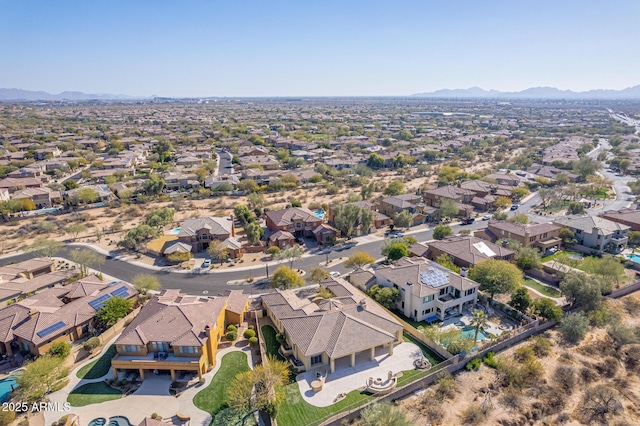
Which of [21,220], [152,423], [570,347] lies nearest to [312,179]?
[21,220]

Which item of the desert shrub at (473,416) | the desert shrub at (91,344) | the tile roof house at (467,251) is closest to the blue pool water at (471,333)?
the desert shrub at (473,416)

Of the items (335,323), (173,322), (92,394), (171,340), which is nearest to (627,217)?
(335,323)

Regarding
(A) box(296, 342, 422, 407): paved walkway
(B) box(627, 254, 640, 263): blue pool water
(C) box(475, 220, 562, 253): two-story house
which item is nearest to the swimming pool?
(A) box(296, 342, 422, 407): paved walkway

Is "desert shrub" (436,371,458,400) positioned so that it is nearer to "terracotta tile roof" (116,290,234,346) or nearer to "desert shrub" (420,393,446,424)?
"desert shrub" (420,393,446,424)

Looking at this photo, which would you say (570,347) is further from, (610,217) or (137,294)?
(137,294)

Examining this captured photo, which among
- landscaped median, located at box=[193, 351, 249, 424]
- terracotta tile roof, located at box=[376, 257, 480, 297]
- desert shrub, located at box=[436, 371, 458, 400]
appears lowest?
desert shrub, located at box=[436, 371, 458, 400]

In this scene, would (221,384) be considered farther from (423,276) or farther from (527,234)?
(527,234)
